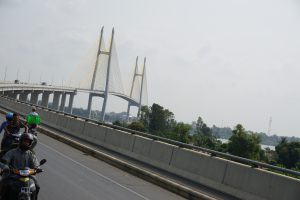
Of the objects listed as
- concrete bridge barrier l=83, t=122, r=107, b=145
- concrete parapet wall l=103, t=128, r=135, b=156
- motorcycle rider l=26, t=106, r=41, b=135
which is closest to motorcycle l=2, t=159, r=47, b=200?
motorcycle rider l=26, t=106, r=41, b=135

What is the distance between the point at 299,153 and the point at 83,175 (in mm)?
92148

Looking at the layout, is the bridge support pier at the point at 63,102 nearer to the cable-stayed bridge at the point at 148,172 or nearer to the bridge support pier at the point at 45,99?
the bridge support pier at the point at 45,99

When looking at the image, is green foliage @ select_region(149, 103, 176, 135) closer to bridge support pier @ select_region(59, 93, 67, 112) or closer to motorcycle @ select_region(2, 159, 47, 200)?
bridge support pier @ select_region(59, 93, 67, 112)

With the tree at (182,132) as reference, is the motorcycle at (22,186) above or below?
above

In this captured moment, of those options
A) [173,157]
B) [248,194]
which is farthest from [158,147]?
[248,194]

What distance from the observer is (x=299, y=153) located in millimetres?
103375

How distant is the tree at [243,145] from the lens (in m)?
102

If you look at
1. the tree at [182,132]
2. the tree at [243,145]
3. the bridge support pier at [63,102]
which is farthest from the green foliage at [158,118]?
the tree at [243,145]

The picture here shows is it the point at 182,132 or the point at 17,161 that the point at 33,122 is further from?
the point at 182,132

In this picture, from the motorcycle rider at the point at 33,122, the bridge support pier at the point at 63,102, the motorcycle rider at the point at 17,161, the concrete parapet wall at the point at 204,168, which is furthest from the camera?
the bridge support pier at the point at 63,102

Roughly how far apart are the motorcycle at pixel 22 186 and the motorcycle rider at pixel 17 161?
0.18 feet

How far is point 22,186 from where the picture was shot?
342 inches

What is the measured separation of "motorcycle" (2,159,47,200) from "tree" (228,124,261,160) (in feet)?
311

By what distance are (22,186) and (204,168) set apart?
27.4ft
